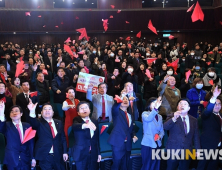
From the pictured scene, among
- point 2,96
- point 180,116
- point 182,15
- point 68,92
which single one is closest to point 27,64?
point 2,96

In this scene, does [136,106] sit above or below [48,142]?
above

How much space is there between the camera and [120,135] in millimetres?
3266

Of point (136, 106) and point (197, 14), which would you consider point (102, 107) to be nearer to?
point (136, 106)

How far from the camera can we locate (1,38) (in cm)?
1351

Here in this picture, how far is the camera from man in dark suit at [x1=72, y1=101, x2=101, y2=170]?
3.03 meters

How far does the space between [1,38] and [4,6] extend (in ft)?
5.87

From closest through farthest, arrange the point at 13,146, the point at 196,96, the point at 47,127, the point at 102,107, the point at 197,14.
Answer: the point at 13,146
the point at 47,127
the point at 102,107
the point at 196,96
the point at 197,14

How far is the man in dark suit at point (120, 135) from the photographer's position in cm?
326

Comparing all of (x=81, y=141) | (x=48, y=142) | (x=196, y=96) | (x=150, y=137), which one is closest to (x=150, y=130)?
(x=150, y=137)

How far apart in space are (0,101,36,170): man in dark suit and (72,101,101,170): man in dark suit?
57 cm

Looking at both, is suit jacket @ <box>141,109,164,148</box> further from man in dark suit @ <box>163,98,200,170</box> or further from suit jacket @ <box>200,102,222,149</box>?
suit jacket @ <box>200,102,222,149</box>

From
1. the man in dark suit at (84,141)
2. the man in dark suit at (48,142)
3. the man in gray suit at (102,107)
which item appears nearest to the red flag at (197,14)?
the man in gray suit at (102,107)

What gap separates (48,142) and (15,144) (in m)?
0.39

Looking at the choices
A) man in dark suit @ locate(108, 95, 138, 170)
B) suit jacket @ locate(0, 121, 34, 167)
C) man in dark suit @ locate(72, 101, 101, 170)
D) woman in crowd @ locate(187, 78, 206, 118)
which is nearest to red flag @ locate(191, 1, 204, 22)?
woman in crowd @ locate(187, 78, 206, 118)
